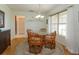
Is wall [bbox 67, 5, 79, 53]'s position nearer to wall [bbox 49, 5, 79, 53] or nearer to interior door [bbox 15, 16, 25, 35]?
wall [bbox 49, 5, 79, 53]

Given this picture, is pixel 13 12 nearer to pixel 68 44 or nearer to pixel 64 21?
pixel 64 21

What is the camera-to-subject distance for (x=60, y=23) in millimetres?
4020

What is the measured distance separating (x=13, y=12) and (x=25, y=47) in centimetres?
116

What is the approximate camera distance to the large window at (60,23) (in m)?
3.87

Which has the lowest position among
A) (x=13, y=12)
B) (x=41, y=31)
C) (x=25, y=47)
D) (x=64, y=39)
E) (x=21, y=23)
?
(x=25, y=47)

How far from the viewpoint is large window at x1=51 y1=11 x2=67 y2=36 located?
3873mm

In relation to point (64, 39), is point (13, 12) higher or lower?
higher

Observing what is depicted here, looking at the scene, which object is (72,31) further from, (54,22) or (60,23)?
(54,22)

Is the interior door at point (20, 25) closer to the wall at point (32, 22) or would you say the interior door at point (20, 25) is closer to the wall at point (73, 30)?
the wall at point (32, 22)
